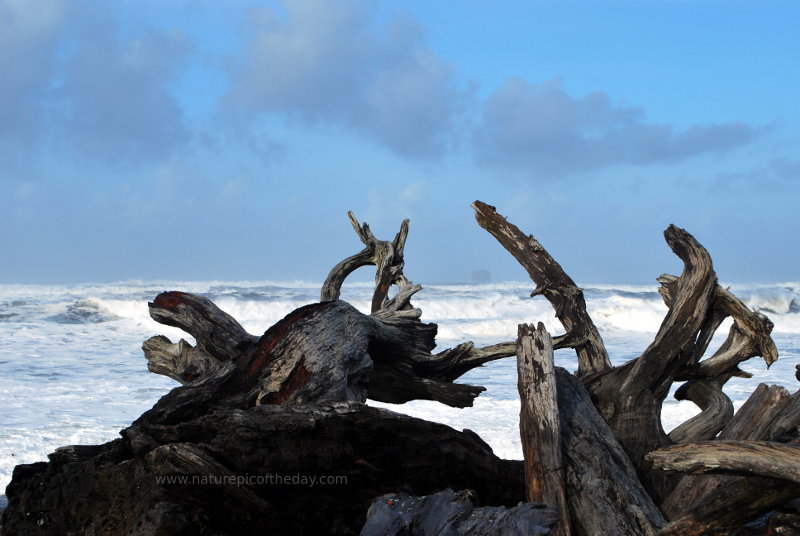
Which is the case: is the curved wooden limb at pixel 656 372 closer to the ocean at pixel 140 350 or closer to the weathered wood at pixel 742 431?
the weathered wood at pixel 742 431

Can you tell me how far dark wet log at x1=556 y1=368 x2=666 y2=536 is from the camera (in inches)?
158

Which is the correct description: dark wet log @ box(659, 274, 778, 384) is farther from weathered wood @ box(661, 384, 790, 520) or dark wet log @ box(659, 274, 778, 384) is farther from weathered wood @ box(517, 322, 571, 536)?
weathered wood @ box(517, 322, 571, 536)

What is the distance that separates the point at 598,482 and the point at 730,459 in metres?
1.21

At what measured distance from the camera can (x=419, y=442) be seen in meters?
3.95

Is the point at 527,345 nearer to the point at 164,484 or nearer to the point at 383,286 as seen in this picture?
the point at 164,484

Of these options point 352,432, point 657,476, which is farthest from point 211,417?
point 657,476

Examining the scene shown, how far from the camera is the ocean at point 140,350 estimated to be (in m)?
9.98

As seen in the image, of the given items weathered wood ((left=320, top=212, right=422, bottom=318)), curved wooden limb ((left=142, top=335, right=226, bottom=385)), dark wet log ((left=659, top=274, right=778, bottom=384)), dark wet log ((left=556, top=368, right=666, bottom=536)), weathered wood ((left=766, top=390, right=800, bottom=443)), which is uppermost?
weathered wood ((left=320, top=212, right=422, bottom=318))

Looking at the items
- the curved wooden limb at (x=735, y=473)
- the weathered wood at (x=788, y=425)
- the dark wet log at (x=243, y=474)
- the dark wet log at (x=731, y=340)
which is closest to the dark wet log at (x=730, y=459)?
the curved wooden limb at (x=735, y=473)

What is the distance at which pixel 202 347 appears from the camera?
541 cm

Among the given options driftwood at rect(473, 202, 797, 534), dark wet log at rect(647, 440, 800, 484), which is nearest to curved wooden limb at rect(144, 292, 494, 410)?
driftwood at rect(473, 202, 797, 534)

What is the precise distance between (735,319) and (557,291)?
4.21 ft

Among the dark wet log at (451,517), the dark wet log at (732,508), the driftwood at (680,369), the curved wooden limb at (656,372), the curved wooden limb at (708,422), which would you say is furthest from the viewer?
the curved wooden limb at (708,422)

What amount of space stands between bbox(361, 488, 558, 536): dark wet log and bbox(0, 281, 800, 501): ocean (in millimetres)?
4659
